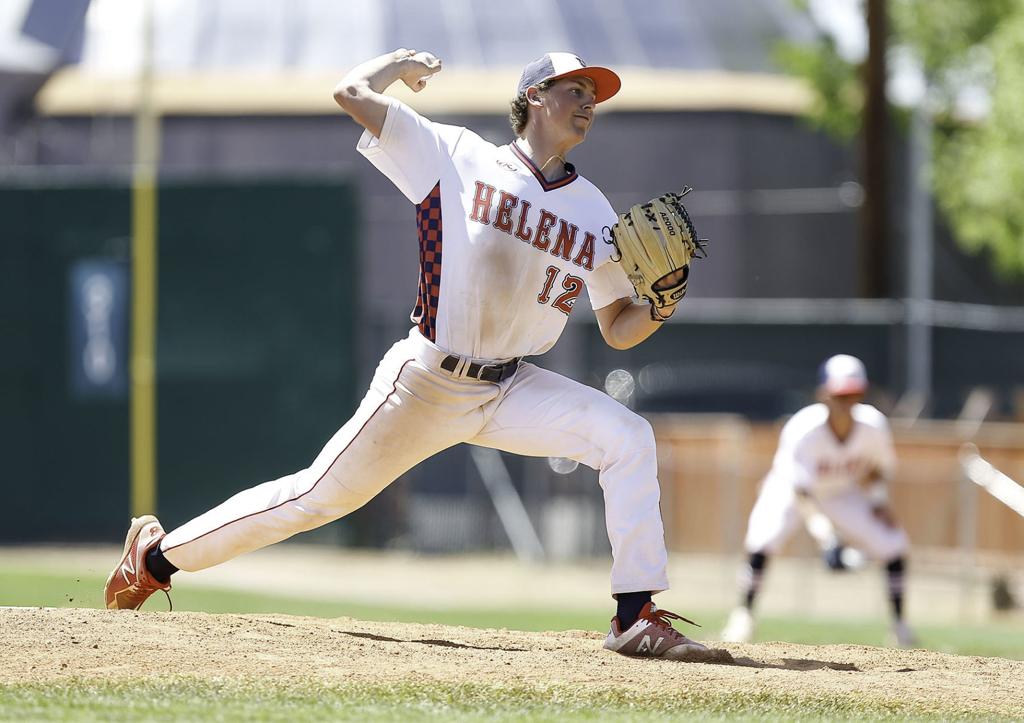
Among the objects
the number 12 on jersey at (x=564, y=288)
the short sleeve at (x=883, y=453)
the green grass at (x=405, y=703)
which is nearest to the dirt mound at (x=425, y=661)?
the green grass at (x=405, y=703)

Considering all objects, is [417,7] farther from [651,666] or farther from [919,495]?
[651,666]

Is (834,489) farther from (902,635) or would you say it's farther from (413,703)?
(413,703)

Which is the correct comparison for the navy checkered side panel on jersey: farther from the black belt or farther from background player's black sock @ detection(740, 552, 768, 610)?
background player's black sock @ detection(740, 552, 768, 610)

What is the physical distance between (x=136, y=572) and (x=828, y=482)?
556 centimetres

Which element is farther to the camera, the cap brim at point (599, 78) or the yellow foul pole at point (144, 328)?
the yellow foul pole at point (144, 328)

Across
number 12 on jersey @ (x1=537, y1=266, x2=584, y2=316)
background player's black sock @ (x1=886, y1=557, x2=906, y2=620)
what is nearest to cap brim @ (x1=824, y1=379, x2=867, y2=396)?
background player's black sock @ (x1=886, y1=557, x2=906, y2=620)

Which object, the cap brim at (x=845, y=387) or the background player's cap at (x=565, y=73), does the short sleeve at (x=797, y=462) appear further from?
the background player's cap at (x=565, y=73)

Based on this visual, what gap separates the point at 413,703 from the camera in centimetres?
512

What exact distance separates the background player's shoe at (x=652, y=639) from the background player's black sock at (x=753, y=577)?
4.64 m

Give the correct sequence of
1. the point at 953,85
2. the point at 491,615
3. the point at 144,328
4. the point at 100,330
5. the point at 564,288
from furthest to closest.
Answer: the point at 953,85
the point at 100,330
the point at 144,328
the point at 491,615
the point at 564,288

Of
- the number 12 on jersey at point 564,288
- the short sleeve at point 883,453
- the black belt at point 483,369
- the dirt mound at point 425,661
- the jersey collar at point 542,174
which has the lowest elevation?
the dirt mound at point 425,661

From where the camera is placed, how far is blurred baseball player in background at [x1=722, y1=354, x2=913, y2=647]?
34.6 feet

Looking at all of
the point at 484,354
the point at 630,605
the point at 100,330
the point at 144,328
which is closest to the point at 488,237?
the point at 484,354

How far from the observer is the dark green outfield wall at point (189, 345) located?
787 inches
